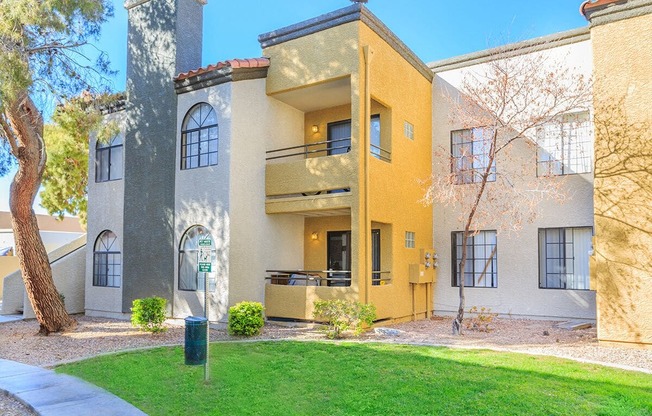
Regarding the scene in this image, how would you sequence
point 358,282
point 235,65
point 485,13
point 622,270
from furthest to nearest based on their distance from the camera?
1. point 485,13
2. point 235,65
3. point 358,282
4. point 622,270

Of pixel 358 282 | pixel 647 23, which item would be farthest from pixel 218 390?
pixel 647 23

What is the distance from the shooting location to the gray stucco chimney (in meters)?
16.4

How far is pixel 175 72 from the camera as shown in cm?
1661

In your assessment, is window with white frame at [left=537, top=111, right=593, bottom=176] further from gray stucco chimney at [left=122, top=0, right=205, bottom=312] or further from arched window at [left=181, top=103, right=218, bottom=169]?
gray stucco chimney at [left=122, top=0, right=205, bottom=312]

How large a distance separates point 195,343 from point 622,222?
910cm

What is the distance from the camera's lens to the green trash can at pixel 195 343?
27.4 ft

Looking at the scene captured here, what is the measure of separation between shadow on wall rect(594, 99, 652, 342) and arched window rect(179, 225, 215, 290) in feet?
33.8

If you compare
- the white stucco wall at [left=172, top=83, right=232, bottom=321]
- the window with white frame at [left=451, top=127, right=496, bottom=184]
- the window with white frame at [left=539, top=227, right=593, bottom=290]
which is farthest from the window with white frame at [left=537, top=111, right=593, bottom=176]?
the white stucco wall at [left=172, top=83, right=232, bottom=321]

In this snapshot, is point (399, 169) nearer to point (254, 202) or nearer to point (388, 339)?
point (254, 202)

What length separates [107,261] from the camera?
59.1ft

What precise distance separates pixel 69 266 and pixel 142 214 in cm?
388

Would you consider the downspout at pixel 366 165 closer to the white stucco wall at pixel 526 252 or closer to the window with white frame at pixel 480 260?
the window with white frame at pixel 480 260

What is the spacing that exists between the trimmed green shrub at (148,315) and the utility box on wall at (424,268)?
285 inches

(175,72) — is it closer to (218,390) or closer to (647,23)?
(218,390)
